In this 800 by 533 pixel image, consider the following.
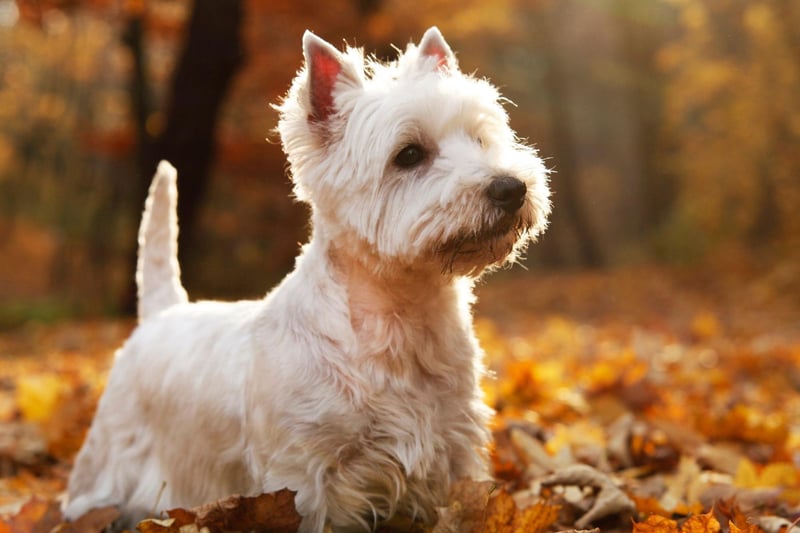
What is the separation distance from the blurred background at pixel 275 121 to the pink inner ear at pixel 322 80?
6890mm

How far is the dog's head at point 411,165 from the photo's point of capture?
2.38m

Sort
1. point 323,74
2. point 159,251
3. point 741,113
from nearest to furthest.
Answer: point 323,74 < point 159,251 < point 741,113

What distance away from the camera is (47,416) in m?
4.34

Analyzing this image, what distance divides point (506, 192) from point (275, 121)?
8665 millimetres

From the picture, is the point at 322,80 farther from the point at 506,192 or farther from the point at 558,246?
the point at 558,246

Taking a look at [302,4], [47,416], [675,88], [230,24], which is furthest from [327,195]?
[675,88]

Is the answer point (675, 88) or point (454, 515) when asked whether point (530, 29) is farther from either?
point (454, 515)

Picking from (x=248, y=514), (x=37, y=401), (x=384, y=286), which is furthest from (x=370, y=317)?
(x=37, y=401)

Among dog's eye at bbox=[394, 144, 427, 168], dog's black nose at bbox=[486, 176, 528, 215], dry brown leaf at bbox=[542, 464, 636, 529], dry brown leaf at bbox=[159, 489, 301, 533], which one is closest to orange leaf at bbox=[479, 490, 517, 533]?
dry brown leaf at bbox=[542, 464, 636, 529]

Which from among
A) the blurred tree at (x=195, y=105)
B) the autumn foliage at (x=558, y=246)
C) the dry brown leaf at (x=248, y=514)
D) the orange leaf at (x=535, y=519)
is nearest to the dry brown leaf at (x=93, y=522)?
the autumn foliage at (x=558, y=246)

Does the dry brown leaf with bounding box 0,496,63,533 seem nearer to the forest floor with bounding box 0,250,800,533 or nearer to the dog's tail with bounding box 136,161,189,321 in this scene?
the forest floor with bounding box 0,250,800,533

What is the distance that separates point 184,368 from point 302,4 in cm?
1061

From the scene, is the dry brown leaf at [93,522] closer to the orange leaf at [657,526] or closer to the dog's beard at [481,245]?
the dog's beard at [481,245]

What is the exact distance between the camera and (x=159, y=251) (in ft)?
11.4
